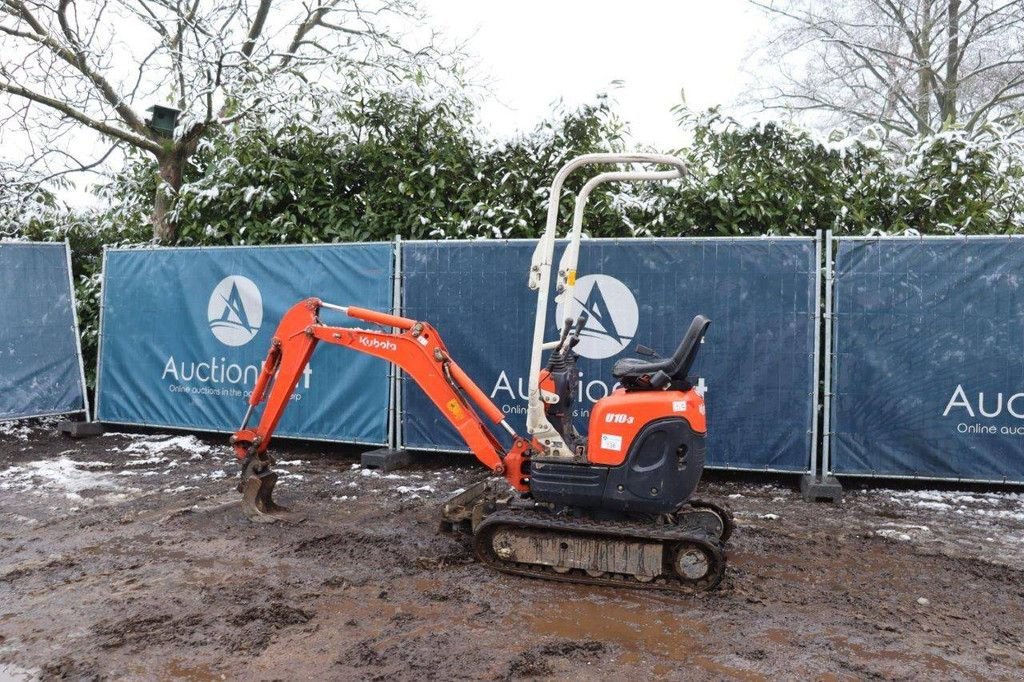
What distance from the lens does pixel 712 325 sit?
7121mm

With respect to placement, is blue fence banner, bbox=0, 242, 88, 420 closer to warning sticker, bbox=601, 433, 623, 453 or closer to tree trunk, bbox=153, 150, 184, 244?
tree trunk, bbox=153, 150, 184, 244

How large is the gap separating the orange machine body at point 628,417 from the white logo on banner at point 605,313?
2405 millimetres

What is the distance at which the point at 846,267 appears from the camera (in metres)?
6.90

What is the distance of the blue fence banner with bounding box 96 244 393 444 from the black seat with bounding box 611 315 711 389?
356 cm

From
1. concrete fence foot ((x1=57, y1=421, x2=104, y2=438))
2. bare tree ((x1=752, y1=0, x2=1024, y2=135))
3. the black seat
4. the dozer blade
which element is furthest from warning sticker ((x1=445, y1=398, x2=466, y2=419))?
bare tree ((x1=752, y1=0, x2=1024, y2=135))

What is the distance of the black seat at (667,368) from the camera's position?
4.70 meters

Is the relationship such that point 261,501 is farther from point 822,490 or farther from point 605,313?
point 822,490

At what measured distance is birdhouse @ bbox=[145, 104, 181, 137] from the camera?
1118 centimetres

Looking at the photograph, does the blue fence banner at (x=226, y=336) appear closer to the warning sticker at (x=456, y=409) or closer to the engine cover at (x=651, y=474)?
the warning sticker at (x=456, y=409)

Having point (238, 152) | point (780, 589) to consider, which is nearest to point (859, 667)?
point (780, 589)

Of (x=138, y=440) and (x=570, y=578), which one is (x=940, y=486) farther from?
(x=138, y=440)

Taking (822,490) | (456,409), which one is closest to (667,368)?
(456,409)

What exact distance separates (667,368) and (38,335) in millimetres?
7610

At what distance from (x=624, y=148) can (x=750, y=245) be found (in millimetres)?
3454
